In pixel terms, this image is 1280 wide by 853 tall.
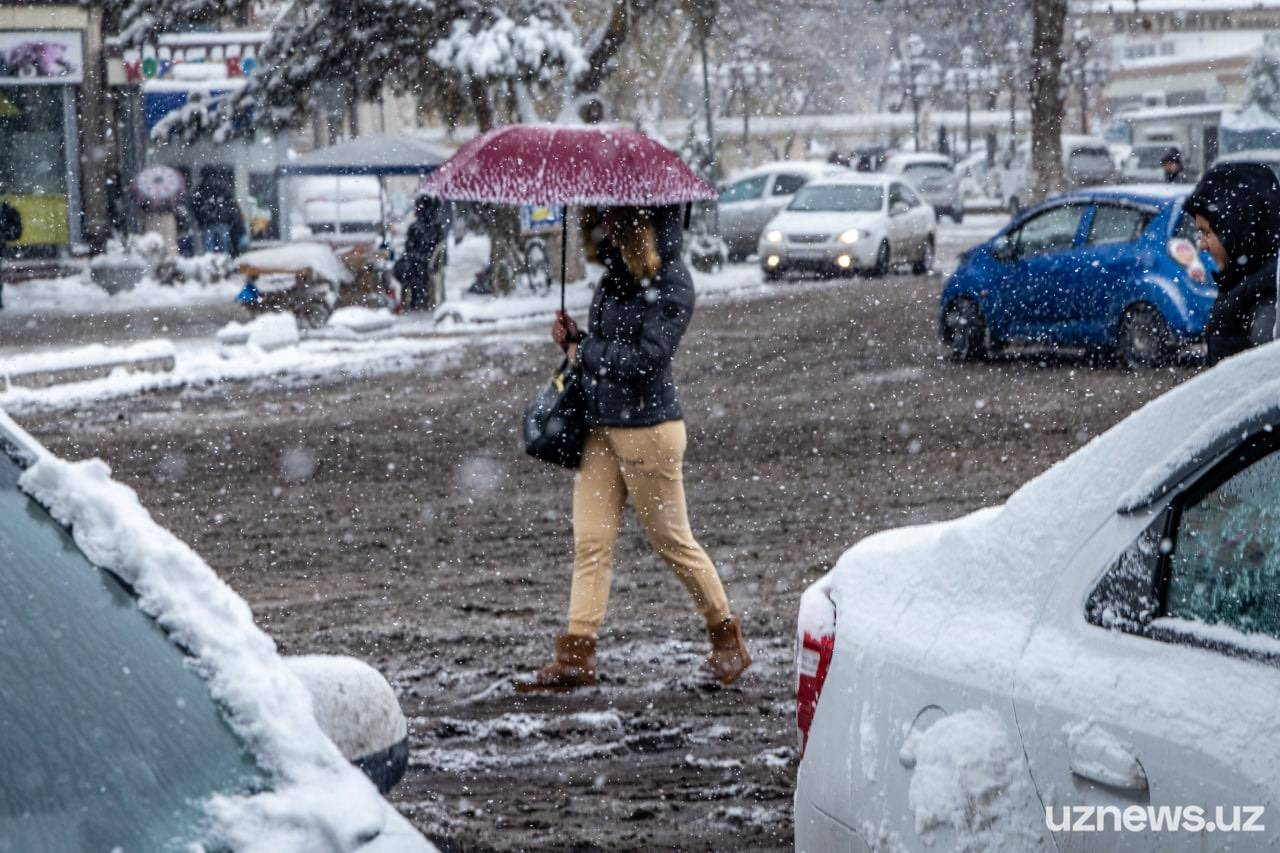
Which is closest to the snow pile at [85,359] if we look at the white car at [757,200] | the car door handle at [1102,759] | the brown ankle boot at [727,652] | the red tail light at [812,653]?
the brown ankle boot at [727,652]

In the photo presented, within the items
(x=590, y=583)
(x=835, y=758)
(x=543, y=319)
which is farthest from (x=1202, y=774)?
(x=543, y=319)

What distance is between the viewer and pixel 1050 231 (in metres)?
16.5

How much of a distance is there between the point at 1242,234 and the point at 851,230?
75.9 feet

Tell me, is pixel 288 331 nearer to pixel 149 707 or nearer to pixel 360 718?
pixel 360 718

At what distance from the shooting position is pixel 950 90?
3076 inches

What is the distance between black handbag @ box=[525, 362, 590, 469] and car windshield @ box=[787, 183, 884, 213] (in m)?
23.8

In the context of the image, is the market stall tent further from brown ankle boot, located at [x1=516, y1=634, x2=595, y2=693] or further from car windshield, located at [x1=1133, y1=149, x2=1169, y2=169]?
car windshield, located at [x1=1133, y1=149, x2=1169, y2=169]

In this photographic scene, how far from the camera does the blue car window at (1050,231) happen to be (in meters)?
16.3

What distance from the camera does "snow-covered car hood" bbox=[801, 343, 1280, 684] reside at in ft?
9.53

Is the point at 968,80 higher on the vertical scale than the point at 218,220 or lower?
higher

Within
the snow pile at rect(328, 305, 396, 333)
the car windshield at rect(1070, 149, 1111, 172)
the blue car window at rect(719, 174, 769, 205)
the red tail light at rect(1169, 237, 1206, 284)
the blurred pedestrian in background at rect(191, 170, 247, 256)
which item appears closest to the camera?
the red tail light at rect(1169, 237, 1206, 284)

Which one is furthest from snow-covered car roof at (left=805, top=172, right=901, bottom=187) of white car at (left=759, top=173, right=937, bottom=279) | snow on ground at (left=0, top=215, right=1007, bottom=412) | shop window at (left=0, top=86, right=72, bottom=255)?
shop window at (left=0, top=86, right=72, bottom=255)

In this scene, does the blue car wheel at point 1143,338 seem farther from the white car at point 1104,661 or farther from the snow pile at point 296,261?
the white car at point 1104,661

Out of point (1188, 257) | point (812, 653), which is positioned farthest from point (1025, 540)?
point (1188, 257)
